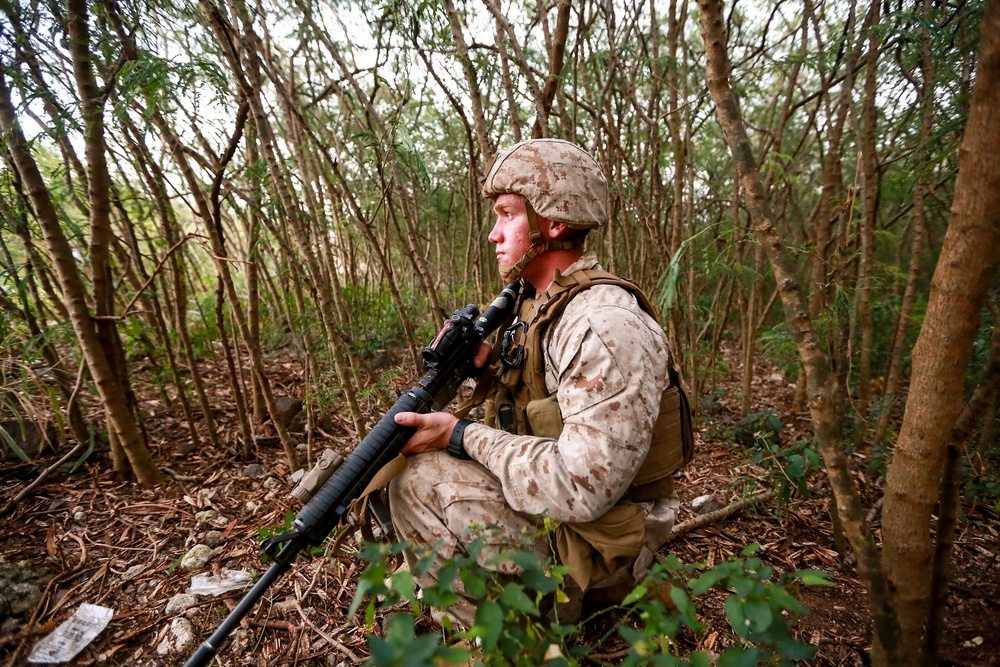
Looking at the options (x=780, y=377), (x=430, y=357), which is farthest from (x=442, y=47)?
(x=780, y=377)

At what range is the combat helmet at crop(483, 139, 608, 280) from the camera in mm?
1812

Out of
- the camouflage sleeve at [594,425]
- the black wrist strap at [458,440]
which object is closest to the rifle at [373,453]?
the black wrist strap at [458,440]

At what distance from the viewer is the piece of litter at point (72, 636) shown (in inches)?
71.9

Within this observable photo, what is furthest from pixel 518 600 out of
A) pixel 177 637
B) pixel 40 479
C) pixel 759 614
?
pixel 40 479

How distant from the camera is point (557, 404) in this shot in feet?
→ 5.43

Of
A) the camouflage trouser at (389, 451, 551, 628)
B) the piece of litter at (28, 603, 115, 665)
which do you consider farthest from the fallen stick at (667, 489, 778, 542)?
the piece of litter at (28, 603, 115, 665)

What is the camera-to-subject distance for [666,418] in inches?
65.0

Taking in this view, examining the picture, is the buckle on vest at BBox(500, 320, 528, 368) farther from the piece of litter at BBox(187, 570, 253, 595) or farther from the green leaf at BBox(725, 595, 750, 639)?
the piece of litter at BBox(187, 570, 253, 595)

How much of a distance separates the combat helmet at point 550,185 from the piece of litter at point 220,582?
1.90m

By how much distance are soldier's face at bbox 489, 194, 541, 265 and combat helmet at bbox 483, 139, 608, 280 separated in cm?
2

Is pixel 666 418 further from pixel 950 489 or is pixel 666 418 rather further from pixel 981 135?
pixel 981 135

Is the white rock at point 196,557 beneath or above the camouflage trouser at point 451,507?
beneath

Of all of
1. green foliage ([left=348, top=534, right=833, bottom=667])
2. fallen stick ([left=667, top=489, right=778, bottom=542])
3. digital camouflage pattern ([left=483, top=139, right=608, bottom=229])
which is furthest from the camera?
fallen stick ([left=667, top=489, right=778, bottom=542])

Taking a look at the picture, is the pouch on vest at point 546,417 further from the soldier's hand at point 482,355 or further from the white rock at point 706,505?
the white rock at point 706,505
